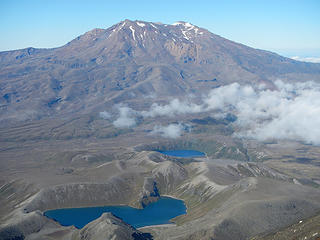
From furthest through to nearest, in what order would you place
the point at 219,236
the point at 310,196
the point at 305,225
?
the point at 310,196 < the point at 219,236 < the point at 305,225

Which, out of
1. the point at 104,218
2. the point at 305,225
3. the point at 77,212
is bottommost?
the point at 77,212

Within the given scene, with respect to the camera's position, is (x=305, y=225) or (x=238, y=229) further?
(x=238, y=229)

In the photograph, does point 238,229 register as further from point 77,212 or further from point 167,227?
point 77,212

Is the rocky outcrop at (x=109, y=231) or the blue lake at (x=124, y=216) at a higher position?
the rocky outcrop at (x=109, y=231)

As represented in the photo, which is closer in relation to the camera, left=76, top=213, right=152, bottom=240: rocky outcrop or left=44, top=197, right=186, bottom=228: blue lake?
left=76, top=213, right=152, bottom=240: rocky outcrop

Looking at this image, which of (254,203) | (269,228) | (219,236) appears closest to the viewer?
(219,236)

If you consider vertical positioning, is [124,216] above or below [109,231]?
below

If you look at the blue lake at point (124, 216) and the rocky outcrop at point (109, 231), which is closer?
the rocky outcrop at point (109, 231)

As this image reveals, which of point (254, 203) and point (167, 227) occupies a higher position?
point (254, 203)

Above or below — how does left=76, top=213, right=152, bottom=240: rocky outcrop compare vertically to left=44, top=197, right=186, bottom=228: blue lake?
above

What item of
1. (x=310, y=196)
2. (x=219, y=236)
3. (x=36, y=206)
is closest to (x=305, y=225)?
(x=219, y=236)

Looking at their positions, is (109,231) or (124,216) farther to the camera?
(124,216)
